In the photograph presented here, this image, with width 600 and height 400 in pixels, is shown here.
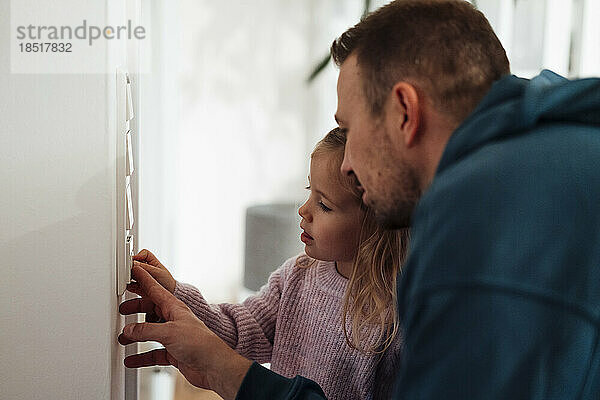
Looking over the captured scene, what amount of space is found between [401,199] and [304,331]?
445mm

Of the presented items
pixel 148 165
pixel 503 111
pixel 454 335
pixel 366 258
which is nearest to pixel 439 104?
pixel 503 111

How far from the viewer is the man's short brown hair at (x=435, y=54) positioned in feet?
2.63

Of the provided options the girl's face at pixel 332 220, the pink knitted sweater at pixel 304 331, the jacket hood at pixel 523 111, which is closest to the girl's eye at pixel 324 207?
the girl's face at pixel 332 220

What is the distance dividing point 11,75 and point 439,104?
44 centimetres

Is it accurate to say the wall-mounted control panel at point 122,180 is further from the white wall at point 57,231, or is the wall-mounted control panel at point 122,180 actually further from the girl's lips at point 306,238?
the girl's lips at point 306,238

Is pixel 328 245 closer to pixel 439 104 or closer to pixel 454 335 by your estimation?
pixel 439 104

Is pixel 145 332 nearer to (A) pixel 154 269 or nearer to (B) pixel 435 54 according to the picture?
(A) pixel 154 269

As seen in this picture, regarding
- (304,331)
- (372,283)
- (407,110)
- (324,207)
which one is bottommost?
(304,331)

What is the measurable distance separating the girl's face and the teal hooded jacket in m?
0.53

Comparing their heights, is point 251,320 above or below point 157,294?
below

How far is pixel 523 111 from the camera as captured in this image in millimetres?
656

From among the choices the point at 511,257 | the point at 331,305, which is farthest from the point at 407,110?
the point at 331,305

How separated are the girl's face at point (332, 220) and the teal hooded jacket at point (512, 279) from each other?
530mm

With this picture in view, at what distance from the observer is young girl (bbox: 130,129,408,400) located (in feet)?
3.74
